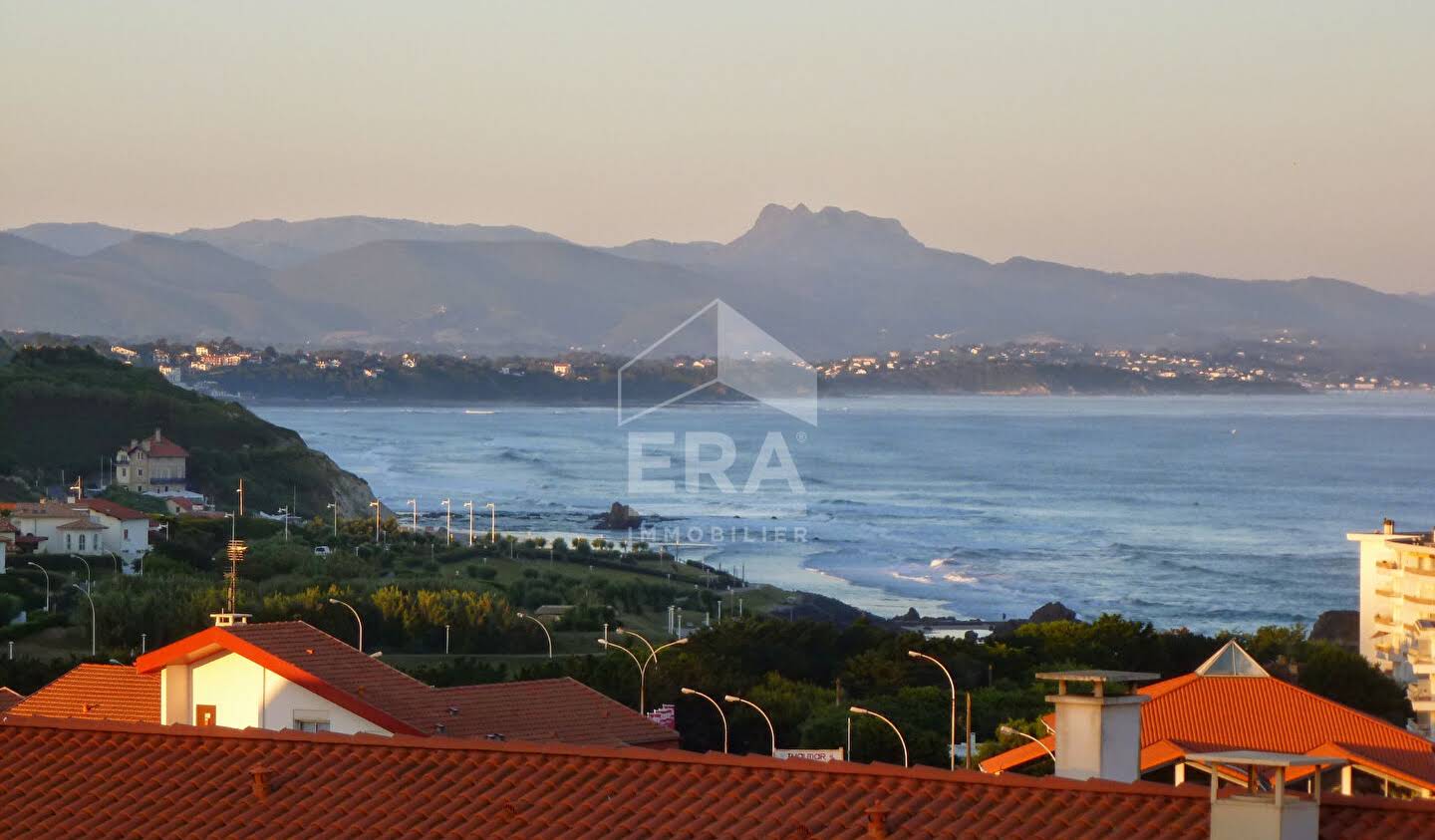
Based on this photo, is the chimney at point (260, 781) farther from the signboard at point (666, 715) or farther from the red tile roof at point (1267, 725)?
the signboard at point (666, 715)

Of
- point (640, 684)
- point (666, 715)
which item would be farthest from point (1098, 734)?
point (640, 684)

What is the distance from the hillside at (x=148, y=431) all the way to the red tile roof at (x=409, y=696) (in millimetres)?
57050

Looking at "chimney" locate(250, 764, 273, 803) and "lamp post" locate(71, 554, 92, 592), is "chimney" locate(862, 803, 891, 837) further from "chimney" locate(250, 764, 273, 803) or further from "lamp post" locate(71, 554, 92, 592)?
"lamp post" locate(71, 554, 92, 592)

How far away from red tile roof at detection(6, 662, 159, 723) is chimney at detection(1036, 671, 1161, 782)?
5.86 m

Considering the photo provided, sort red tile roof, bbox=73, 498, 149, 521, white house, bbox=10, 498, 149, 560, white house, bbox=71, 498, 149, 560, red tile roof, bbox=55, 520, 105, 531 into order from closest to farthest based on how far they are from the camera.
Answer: white house, bbox=10, 498, 149, 560, red tile roof, bbox=55, 520, 105, 531, white house, bbox=71, 498, 149, 560, red tile roof, bbox=73, 498, 149, 521

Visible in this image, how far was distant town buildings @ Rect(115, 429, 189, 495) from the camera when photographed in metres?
71.8

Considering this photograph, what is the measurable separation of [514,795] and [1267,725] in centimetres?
662

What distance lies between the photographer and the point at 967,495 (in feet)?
309

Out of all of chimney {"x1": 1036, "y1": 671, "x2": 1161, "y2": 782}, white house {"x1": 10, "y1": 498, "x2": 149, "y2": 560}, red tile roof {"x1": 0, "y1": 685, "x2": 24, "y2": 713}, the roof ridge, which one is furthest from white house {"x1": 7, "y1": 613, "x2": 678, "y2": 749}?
white house {"x1": 10, "y1": 498, "x2": 149, "y2": 560}

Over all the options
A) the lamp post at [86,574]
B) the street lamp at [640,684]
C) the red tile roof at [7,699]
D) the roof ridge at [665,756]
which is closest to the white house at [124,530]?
the lamp post at [86,574]

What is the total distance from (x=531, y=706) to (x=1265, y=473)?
329ft

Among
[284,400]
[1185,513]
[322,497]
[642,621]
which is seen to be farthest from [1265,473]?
[284,400]

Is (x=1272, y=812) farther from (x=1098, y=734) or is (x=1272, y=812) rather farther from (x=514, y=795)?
(x=514, y=795)

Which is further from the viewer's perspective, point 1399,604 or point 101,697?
point 1399,604
